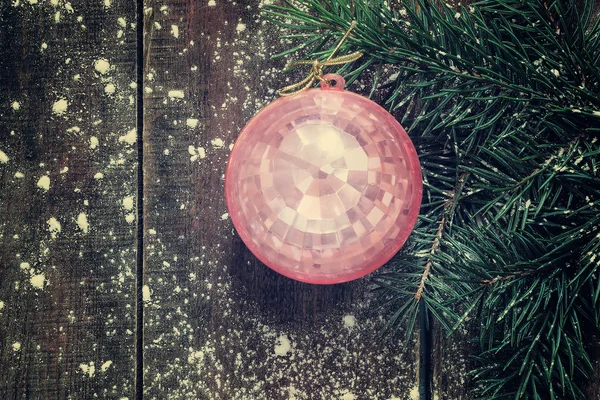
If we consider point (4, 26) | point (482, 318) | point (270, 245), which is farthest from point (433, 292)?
point (4, 26)

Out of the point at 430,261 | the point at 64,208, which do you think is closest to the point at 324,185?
the point at 430,261

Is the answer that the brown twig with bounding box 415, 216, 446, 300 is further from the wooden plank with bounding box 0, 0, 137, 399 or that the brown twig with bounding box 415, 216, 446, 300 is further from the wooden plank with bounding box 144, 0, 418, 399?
the wooden plank with bounding box 0, 0, 137, 399

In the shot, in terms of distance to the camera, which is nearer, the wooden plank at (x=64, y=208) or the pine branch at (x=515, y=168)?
the pine branch at (x=515, y=168)

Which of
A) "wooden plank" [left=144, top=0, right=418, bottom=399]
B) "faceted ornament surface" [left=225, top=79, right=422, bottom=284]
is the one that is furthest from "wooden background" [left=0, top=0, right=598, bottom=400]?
"faceted ornament surface" [left=225, top=79, right=422, bottom=284]

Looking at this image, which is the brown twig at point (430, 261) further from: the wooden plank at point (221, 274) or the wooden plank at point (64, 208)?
the wooden plank at point (64, 208)

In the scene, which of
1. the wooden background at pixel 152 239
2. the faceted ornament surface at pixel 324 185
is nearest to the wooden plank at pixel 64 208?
the wooden background at pixel 152 239
